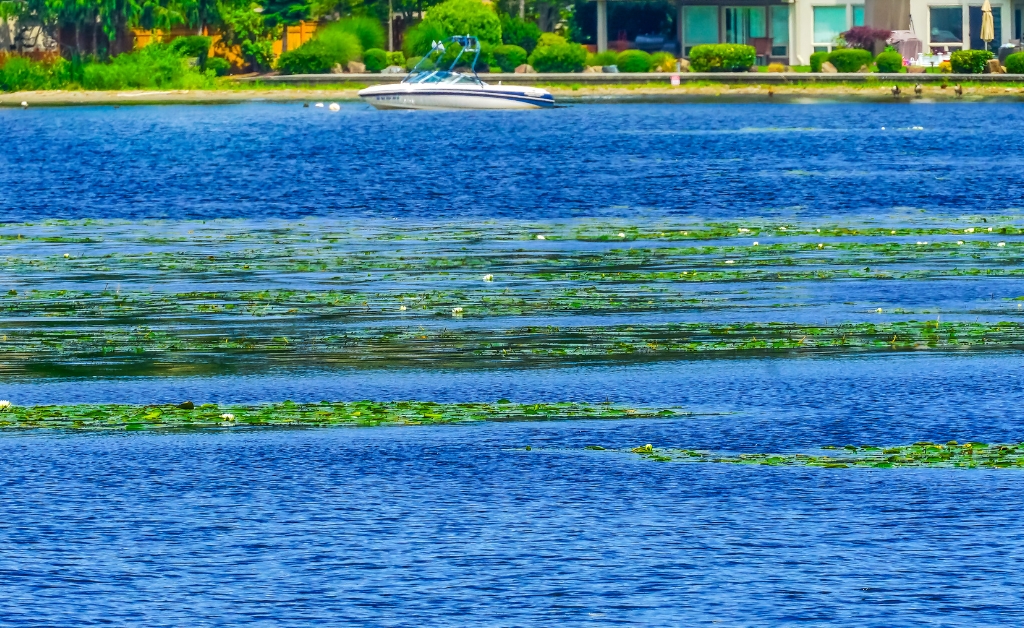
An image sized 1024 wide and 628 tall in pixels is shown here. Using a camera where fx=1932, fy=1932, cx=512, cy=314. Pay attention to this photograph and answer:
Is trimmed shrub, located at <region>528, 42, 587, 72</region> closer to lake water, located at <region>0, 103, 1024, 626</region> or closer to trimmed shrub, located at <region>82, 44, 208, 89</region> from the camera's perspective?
trimmed shrub, located at <region>82, 44, 208, 89</region>

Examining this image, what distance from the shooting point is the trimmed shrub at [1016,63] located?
101 m

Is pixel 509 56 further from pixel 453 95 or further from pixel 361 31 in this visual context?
pixel 453 95

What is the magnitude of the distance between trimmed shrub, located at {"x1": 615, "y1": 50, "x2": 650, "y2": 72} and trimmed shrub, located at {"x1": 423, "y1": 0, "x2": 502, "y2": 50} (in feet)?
24.6

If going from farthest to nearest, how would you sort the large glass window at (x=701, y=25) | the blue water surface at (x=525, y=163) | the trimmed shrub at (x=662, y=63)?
the large glass window at (x=701, y=25) < the trimmed shrub at (x=662, y=63) < the blue water surface at (x=525, y=163)

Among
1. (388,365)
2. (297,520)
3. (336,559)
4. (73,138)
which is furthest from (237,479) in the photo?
(73,138)

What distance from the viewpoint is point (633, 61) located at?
106500 millimetres

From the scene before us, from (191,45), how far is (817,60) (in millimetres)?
36574

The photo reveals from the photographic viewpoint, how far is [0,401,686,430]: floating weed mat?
13242 mm

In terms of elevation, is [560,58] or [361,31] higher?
[361,31]

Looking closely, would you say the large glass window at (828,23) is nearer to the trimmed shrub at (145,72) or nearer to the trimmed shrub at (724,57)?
the trimmed shrub at (724,57)

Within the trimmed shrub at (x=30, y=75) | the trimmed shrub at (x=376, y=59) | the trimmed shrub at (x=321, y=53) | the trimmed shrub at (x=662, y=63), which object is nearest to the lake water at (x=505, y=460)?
the trimmed shrub at (x=662, y=63)

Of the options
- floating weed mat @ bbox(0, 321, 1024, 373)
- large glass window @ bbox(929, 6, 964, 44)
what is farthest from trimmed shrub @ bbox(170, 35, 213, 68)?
floating weed mat @ bbox(0, 321, 1024, 373)

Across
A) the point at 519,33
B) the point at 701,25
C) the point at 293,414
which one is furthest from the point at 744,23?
the point at 293,414

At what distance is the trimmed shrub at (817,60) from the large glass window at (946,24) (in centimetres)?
763
